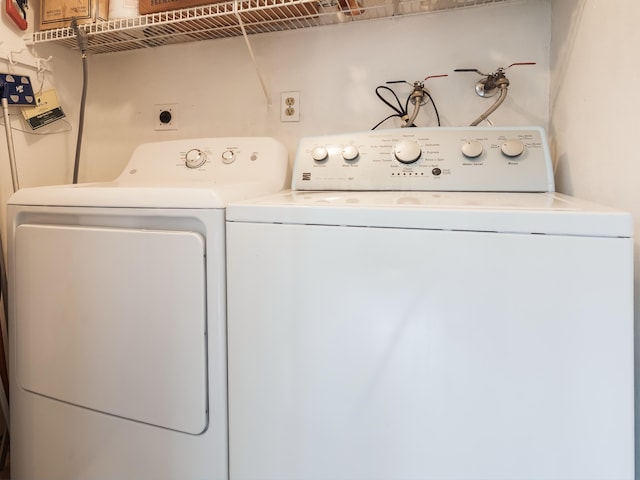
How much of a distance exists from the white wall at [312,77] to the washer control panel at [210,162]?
0.20 metres

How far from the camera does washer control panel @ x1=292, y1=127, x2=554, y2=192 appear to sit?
1.02 metres

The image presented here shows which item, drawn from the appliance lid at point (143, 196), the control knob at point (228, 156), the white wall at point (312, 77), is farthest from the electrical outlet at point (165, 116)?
the appliance lid at point (143, 196)

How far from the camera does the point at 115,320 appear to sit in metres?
0.90

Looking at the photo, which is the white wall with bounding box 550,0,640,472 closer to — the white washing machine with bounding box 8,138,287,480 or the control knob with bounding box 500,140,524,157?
the control knob with bounding box 500,140,524,157

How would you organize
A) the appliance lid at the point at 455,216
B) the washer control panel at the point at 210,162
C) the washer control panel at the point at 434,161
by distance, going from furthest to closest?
the washer control panel at the point at 210,162 → the washer control panel at the point at 434,161 → the appliance lid at the point at 455,216

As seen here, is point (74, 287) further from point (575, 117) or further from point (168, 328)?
point (575, 117)

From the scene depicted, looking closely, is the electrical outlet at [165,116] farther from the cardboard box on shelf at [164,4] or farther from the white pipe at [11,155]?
the white pipe at [11,155]

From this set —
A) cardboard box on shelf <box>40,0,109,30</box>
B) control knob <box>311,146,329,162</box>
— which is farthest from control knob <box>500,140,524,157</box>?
cardboard box on shelf <box>40,0,109,30</box>

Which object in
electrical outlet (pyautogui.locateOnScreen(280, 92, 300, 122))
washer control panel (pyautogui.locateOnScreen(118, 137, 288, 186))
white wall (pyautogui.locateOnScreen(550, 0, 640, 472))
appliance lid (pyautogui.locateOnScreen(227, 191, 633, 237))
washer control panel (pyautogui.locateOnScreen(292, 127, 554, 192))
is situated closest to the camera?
appliance lid (pyautogui.locateOnScreen(227, 191, 633, 237))

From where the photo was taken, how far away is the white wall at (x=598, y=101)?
70 centimetres

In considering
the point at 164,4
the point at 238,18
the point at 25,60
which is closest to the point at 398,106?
the point at 238,18

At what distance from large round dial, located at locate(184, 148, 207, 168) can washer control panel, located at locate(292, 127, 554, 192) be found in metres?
0.37

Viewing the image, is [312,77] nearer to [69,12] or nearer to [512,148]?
[512,148]

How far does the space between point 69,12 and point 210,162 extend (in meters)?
0.73
